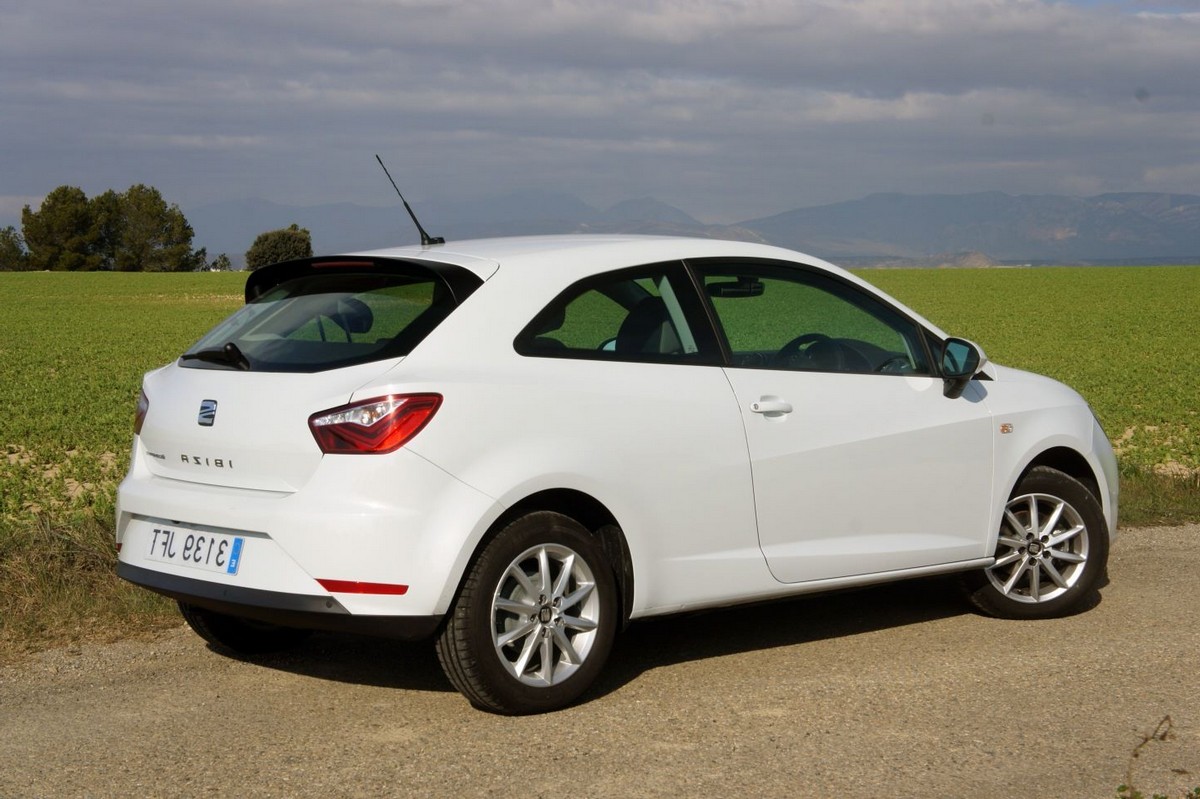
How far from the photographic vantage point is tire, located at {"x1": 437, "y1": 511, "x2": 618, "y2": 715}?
5039 millimetres

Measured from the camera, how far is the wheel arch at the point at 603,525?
5.34 meters

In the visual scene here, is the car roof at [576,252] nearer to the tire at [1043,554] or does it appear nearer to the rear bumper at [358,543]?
the rear bumper at [358,543]

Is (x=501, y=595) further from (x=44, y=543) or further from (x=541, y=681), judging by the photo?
(x=44, y=543)

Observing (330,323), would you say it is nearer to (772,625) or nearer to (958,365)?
(772,625)

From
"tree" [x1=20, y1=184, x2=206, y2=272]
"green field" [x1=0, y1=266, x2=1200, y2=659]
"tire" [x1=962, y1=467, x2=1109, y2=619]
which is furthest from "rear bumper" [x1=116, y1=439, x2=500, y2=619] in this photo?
"tree" [x1=20, y1=184, x2=206, y2=272]

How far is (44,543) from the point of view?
24.4 ft

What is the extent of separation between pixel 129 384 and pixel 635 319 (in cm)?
2032

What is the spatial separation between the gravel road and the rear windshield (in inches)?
51.4

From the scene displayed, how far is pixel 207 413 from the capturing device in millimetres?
5289

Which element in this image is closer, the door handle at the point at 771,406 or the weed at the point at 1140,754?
the weed at the point at 1140,754

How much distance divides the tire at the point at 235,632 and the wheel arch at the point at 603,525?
1.47 meters

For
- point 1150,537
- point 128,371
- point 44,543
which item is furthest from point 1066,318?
point 44,543

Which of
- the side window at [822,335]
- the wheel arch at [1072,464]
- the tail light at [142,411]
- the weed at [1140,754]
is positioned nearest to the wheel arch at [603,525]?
the side window at [822,335]

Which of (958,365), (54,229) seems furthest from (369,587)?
(54,229)
